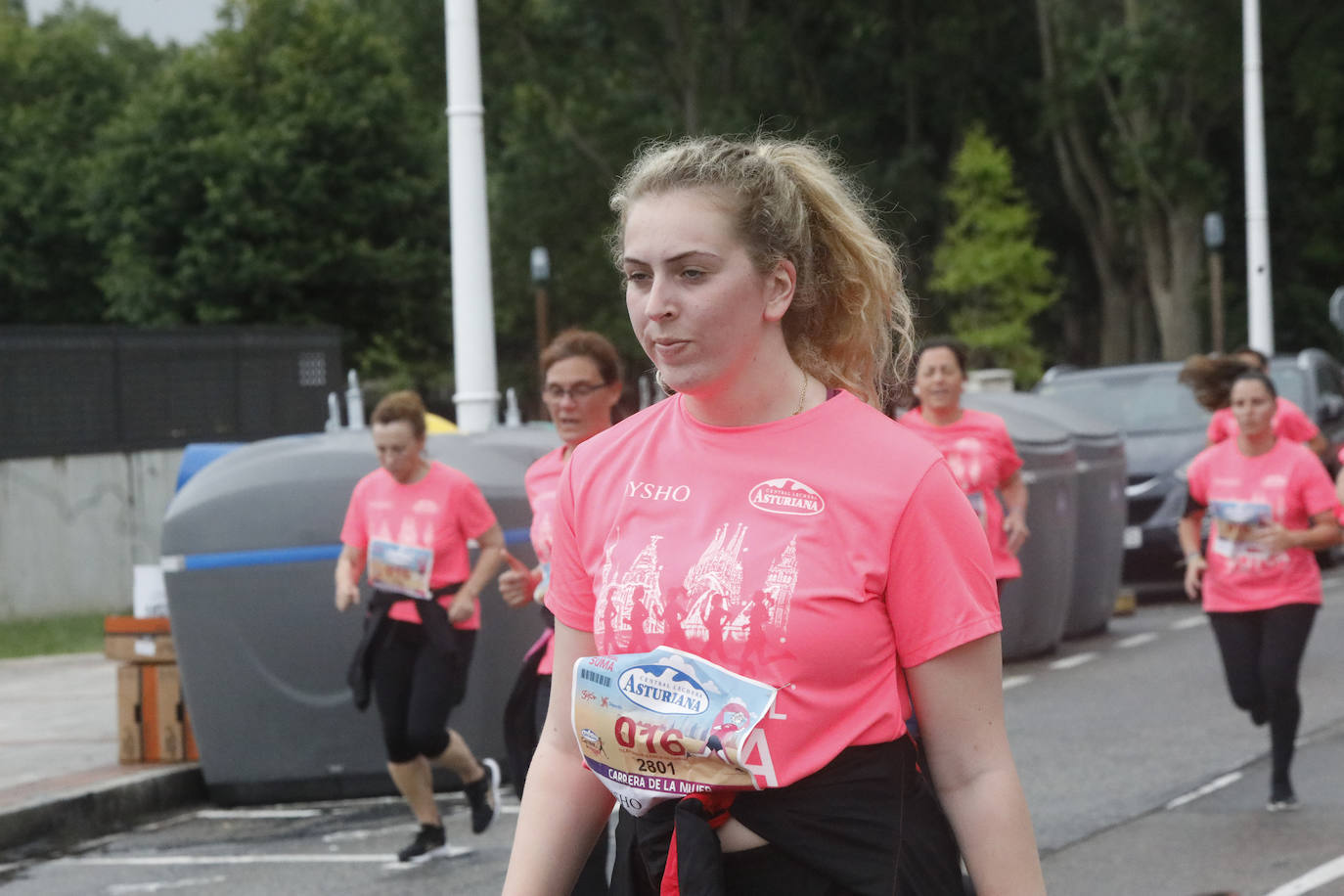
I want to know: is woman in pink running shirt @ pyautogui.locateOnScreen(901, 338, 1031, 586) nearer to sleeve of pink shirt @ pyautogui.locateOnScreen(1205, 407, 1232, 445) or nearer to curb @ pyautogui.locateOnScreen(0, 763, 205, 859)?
sleeve of pink shirt @ pyautogui.locateOnScreen(1205, 407, 1232, 445)

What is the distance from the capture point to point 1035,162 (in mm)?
44000

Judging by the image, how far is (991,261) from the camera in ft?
130

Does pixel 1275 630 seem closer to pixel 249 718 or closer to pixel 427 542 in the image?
pixel 427 542

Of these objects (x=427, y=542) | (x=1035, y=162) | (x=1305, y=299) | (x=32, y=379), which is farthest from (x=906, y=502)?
(x=1035, y=162)

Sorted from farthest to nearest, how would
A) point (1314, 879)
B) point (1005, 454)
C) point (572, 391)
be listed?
point (1005, 454), point (1314, 879), point (572, 391)

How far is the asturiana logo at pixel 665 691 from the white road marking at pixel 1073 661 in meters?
10.3

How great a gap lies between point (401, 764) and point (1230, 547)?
335 centimetres

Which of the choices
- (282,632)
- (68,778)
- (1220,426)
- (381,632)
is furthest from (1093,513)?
(68,778)

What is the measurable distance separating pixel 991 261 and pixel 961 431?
30.9m

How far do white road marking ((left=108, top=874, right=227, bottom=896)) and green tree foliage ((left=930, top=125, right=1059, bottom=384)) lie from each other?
33159 mm

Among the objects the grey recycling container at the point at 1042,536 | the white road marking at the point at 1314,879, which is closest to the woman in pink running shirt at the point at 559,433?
the white road marking at the point at 1314,879

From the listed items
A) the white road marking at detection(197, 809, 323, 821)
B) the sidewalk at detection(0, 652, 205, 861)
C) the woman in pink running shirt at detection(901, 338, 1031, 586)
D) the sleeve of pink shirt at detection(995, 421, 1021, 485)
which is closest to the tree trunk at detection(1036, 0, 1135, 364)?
the sleeve of pink shirt at detection(995, 421, 1021, 485)

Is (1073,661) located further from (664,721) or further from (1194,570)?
(664,721)

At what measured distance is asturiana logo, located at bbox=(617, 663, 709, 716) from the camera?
2312mm
